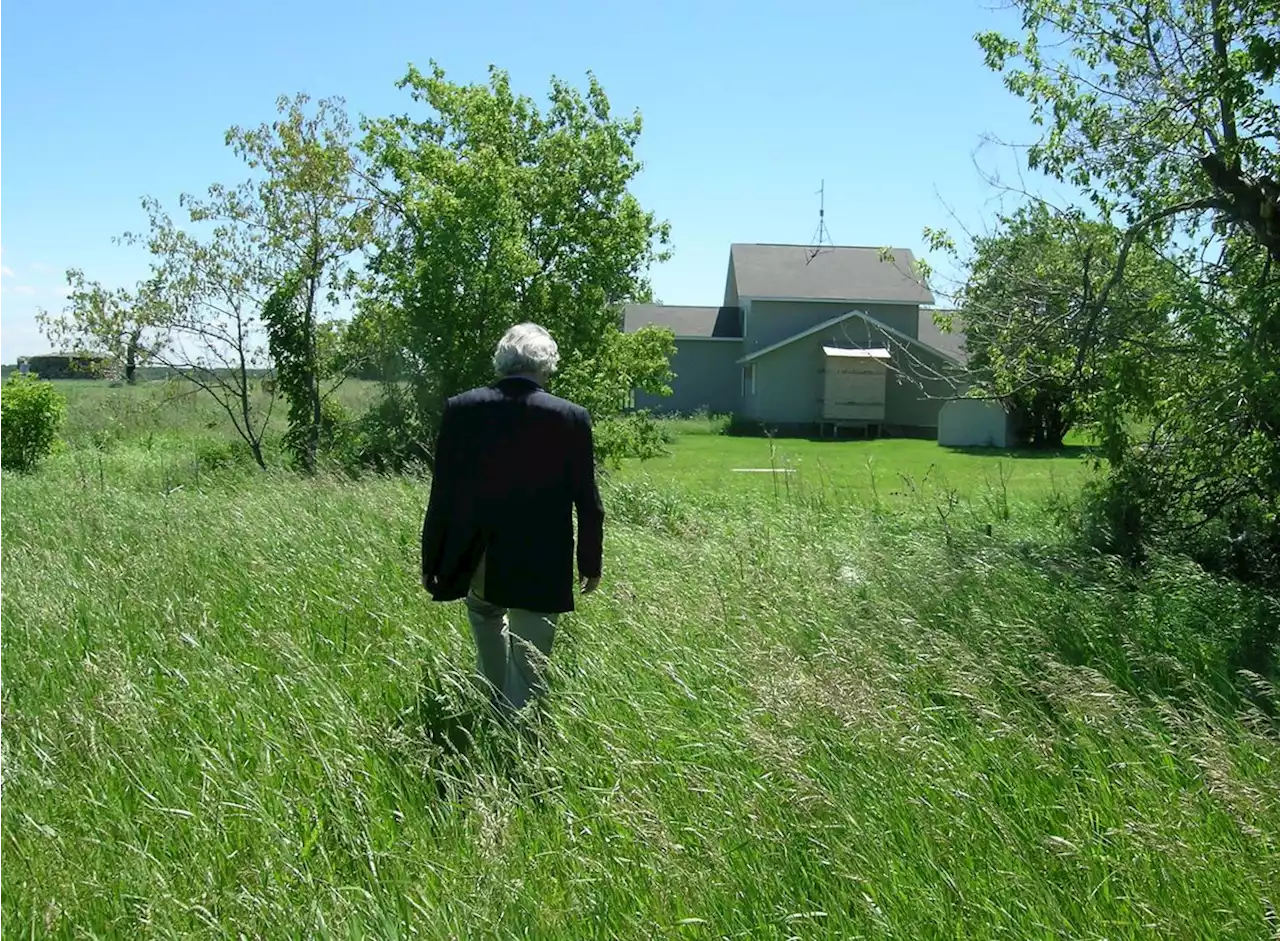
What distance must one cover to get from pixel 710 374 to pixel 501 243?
26.6 m

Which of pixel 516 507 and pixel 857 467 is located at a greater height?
pixel 516 507

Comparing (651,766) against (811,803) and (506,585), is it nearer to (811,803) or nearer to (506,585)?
(811,803)

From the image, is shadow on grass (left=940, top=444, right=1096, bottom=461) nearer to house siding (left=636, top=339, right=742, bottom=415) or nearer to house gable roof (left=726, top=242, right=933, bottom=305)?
house gable roof (left=726, top=242, right=933, bottom=305)

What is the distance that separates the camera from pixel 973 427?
32.2 metres

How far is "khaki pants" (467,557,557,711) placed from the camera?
177 inches

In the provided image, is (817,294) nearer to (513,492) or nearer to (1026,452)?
(1026,452)

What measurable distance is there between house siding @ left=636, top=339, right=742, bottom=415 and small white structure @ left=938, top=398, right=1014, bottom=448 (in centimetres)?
999

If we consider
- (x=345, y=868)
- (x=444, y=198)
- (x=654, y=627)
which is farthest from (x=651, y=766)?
(x=444, y=198)

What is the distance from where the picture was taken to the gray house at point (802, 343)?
116 ft

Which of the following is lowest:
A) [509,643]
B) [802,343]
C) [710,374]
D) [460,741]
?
[460,741]

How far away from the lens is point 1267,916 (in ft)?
9.13

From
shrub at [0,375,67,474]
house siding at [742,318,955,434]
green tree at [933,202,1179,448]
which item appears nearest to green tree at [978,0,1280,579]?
green tree at [933,202,1179,448]

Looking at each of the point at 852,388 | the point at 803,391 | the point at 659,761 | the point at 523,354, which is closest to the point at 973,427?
the point at 852,388

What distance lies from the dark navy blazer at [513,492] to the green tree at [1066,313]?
4.72 m
